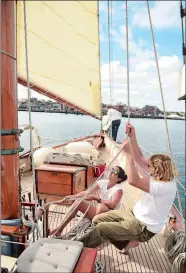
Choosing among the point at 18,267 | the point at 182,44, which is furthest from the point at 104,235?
the point at 182,44

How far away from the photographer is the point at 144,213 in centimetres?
263

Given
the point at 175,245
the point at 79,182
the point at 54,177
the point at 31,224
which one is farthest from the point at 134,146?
the point at 79,182

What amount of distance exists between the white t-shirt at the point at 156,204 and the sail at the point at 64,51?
3.11m

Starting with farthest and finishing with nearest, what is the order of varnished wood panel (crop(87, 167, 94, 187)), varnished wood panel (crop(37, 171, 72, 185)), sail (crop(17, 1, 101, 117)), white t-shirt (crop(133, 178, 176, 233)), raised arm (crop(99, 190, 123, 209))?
sail (crop(17, 1, 101, 117))
varnished wood panel (crop(87, 167, 94, 187))
varnished wood panel (crop(37, 171, 72, 185))
raised arm (crop(99, 190, 123, 209))
white t-shirt (crop(133, 178, 176, 233))

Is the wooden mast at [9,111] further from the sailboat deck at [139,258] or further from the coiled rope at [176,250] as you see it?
the coiled rope at [176,250]

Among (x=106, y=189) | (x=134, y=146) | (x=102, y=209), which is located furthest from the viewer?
(x=106, y=189)

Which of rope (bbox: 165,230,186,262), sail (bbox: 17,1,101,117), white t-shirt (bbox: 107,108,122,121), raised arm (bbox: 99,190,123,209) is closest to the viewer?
rope (bbox: 165,230,186,262)

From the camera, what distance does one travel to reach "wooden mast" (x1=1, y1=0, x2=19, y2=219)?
7.29 feet

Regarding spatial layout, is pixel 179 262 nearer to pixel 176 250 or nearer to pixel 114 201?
pixel 176 250

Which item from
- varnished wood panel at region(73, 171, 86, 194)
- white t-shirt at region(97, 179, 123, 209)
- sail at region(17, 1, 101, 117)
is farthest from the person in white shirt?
white t-shirt at region(97, 179, 123, 209)

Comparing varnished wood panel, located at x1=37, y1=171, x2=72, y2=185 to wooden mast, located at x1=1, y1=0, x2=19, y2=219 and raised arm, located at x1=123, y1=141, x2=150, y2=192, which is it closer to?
wooden mast, located at x1=1, y1=0, x2=19, y2=219

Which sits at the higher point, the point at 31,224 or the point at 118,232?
the point at 31,224

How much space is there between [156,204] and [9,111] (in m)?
1.56

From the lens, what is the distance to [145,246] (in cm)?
338
